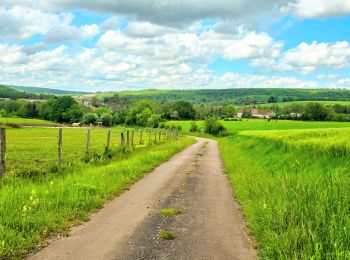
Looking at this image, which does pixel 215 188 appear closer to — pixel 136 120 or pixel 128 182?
pixel 128 182

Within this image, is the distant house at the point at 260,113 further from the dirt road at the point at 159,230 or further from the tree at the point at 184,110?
the dirt road at the point at 159,230

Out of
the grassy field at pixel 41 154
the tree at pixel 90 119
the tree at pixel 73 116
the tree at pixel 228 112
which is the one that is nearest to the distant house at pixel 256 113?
the tree at pixel 228 112

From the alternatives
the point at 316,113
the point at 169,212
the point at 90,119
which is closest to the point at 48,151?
the point at 169,212

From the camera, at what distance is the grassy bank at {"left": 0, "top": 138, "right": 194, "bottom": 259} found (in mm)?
7406

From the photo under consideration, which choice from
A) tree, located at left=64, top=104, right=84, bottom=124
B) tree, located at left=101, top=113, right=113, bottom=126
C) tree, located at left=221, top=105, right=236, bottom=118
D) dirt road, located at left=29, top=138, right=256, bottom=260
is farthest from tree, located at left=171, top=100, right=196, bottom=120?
dirt road, located at left=29, top=138, right=256, bottom=260

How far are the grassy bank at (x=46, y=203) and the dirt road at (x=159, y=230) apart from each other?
40cm

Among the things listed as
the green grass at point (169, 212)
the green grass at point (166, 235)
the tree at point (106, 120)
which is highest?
the green grass at point (166, 235)

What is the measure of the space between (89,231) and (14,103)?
7351 inches

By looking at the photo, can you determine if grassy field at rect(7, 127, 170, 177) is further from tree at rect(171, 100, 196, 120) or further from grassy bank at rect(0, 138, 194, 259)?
tree at rect(171, 100, 196, 120)

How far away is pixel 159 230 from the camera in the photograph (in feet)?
27.9

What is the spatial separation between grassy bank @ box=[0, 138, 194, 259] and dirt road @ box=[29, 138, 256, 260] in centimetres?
40

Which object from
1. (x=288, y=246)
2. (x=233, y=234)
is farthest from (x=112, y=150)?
(x=288, y=246)

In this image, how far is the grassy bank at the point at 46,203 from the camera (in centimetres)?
741

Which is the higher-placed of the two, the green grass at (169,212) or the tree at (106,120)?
the green grass at (169,212)
